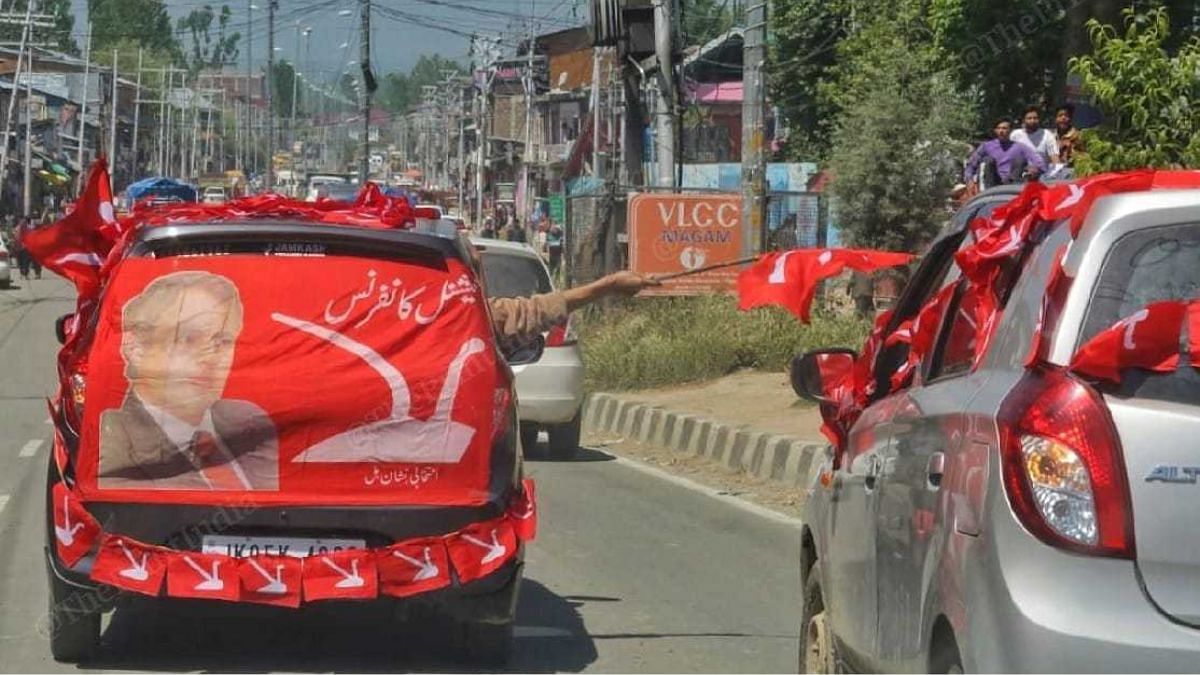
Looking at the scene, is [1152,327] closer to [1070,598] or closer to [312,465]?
[1070,598]

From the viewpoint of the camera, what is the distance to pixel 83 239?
794 centimetres

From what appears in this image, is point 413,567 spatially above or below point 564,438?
above

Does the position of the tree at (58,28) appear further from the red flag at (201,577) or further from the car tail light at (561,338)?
the red flag at (201,577)

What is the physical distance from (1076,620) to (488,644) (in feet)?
13.4

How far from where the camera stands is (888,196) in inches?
960

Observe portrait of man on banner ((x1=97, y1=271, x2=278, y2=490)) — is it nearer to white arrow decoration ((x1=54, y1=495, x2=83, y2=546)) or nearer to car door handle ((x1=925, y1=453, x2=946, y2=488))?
white arrow decoration ((x1=54, y1=495, x2=83, y2=546))

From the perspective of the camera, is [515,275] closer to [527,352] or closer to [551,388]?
[551,388]

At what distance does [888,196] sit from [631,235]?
4267 millimetres

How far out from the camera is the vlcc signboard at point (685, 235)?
2156 cm

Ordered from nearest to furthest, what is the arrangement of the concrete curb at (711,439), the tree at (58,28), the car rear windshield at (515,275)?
the concrete curb at (711,439)
the car rear windshield at (515,275)
the tree at (58,28)

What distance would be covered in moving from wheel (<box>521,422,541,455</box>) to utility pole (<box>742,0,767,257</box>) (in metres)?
4.80

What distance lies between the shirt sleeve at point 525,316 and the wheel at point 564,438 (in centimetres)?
811

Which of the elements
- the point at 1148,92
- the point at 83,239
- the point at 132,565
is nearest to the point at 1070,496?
the point at 132,565

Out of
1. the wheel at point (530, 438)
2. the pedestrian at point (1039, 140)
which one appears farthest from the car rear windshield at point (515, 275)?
the pedestrian at point (1039, 140)
